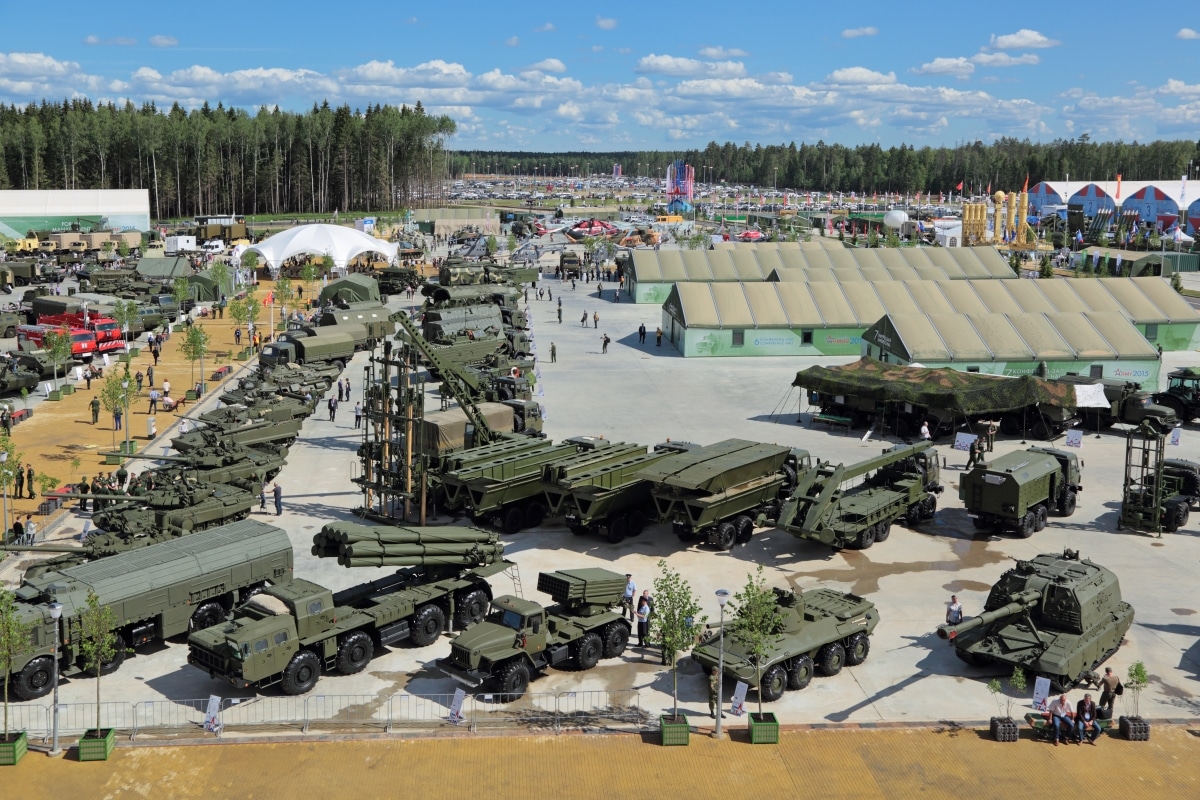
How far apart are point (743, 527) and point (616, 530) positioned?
146 inches

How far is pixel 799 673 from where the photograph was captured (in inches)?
934

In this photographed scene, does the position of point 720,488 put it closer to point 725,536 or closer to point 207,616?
point 725,536

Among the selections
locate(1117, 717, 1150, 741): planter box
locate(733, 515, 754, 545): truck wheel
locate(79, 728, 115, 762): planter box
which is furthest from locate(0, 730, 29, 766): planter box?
locate(1117, 717, 1150, 741): planter box

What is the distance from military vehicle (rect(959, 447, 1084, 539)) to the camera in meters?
33.5

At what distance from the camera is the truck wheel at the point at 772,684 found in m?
23.1

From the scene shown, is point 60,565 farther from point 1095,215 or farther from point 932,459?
point 1095,215

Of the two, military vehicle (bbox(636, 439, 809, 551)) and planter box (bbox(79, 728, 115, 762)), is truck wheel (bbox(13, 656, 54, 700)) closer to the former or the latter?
planter box (bbox(79, 728, 115, 762))

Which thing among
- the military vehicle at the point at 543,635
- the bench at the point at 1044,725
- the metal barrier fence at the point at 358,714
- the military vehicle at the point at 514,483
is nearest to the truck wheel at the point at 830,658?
the bench at the point at 1044,725

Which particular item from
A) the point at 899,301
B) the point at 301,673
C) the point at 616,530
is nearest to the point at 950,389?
the point at 616,530

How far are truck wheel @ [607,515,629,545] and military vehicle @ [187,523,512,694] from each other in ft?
18.2

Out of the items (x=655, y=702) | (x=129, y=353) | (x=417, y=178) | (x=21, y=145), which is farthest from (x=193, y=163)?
(x=655, y=702)

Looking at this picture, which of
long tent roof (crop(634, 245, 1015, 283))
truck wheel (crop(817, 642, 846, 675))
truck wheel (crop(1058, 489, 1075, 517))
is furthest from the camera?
long tent roof (crop(634, 245, 1015, 283))

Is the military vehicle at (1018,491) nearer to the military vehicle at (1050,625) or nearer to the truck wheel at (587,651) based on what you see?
the military vehicle at (1050,625)

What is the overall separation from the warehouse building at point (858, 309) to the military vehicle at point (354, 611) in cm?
3755
